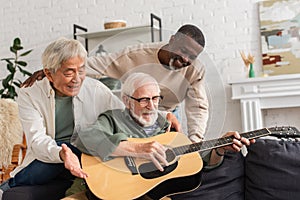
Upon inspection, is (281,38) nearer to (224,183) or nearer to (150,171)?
(224,183)

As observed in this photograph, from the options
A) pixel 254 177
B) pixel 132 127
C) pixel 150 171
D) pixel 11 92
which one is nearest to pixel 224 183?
pixel 254 177

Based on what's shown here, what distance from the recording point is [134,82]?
183cm

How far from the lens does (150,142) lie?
72.6 inches

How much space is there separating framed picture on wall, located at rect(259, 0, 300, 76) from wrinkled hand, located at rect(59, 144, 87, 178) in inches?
78.2

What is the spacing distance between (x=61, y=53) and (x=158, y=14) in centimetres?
189

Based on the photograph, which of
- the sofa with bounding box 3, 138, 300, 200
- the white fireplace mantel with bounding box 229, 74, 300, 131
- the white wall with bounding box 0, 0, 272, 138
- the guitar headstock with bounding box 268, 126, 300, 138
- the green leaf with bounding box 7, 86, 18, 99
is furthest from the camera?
the green leaf with bounding box 7, 86, 18, 99

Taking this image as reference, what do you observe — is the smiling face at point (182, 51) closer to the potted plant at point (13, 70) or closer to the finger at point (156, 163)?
the finger at point (156, 163)

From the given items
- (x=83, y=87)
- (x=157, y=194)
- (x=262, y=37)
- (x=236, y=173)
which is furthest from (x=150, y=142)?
(x=262, y=37)

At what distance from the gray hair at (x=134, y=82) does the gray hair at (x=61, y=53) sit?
12.3 inches

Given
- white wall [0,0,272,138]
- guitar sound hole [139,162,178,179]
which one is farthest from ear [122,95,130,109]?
white wall [0,0,272,138]

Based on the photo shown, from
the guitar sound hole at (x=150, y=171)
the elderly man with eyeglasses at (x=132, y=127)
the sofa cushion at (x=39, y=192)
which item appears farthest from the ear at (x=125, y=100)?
the sofa cushion at (x=39, y=192)

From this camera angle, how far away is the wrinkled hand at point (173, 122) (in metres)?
1.86

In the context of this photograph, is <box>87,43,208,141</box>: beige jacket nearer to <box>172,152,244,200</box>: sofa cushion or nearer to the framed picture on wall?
<box>172,152,244,200</box>: sofa cushion

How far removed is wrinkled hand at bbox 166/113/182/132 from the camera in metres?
1.86
